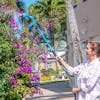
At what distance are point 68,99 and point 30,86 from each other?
752 cm

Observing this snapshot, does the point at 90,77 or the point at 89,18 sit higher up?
the point at 89,18

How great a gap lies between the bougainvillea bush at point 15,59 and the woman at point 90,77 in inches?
104

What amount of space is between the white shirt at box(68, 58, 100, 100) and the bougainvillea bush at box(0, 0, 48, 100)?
2.66 meters

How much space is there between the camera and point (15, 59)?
23.1 feet

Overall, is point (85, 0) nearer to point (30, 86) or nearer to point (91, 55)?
point (30, 86)

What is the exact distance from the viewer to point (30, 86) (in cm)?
743

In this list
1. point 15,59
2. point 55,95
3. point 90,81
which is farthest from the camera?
point 55,95

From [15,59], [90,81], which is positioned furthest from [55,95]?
[90,81]

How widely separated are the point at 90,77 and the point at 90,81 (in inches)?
1.7

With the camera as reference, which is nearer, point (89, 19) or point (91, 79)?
point (91, 79)

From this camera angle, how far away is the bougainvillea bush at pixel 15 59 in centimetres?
685

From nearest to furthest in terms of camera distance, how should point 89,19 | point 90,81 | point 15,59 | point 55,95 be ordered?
point 90,81, point 15,59, point 89,19, point 55,95

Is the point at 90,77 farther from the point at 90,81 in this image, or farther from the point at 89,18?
the point at 89,18

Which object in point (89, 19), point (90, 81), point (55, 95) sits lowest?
point (55, 95)
